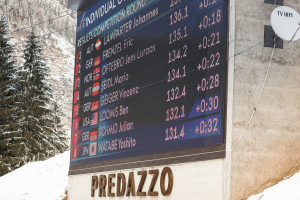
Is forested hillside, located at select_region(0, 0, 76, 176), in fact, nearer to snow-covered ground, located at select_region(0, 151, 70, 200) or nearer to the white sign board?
snow-covered ground, located at select_region(0, 151, 70, 200)

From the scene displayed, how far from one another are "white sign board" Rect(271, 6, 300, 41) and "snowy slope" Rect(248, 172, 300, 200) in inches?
87.6

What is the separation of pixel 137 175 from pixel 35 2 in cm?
18584

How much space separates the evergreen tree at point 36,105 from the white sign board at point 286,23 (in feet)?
105

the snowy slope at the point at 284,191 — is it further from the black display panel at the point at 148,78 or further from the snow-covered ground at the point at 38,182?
the snow-covered ground at the point at 38,182

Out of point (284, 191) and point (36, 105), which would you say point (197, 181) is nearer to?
point (284, 191)

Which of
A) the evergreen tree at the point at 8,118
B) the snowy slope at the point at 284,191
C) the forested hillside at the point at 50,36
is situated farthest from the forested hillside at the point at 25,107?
the forested hillside at the point at 50,36

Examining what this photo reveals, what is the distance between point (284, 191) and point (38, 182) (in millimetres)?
13516

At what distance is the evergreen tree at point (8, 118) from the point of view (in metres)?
38.5

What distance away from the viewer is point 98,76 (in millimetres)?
15234

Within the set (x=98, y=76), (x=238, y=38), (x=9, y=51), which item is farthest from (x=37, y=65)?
(x=238, y=38)

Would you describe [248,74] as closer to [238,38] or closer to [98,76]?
[238,38]

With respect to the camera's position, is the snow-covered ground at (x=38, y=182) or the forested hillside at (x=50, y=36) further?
the forested hillside at (x=50, y=36)

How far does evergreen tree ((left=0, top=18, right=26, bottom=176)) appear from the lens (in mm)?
38531

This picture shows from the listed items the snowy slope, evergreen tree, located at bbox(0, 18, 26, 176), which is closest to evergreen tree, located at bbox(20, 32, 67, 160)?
evergreen tree, located at bbox(0, 18, 26, 176)
